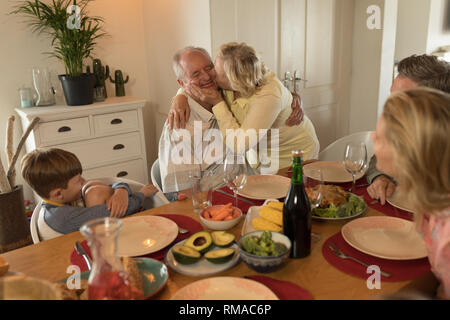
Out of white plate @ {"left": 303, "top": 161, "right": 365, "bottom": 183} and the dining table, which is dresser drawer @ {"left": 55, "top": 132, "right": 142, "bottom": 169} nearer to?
white plate @ {"left": 303, "top": 161, "right": 365, "bottom": 183}

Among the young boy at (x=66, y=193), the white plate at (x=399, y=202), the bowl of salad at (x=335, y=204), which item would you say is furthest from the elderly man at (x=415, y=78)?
the young boy at (x=66, y=193)

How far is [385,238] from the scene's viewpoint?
125 cm

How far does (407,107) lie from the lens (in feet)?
3.11

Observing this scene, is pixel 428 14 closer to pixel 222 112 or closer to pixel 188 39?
pixel 188 39

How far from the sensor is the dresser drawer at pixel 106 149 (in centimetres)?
313

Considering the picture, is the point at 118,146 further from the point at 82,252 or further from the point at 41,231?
the point at 82,252

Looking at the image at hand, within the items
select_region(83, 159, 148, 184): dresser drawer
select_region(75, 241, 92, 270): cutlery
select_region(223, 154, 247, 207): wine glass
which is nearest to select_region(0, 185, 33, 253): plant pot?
select_region(83, 159, 148, 184): dresser drawer

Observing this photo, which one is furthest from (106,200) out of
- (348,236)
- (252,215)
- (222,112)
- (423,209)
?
(423,209)

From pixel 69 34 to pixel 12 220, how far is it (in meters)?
1.37

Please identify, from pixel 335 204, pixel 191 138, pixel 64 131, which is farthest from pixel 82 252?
pixel 64 131

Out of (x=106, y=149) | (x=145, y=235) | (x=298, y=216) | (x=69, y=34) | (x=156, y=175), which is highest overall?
(x=69, y=34)

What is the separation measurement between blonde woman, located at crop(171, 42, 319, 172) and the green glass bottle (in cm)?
89

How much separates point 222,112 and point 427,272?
1234mm

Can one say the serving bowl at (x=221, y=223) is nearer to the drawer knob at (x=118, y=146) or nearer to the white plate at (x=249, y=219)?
the white plate at (x=249, y=219)
